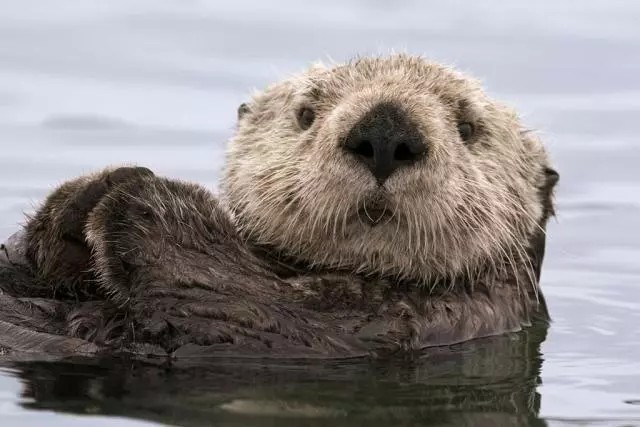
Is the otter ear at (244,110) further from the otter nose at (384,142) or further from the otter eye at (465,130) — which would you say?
the otter nose at (384,142)

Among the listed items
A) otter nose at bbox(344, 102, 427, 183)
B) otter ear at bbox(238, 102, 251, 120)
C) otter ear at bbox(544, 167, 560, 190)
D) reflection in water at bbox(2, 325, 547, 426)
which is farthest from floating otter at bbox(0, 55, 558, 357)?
otter ear at bbox(238, 102, 251, 120)

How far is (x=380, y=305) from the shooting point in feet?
24.4

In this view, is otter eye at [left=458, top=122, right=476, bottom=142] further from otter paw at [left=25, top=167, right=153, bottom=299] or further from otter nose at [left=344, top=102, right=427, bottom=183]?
otter paw at [left=25, top=167, right=153, bottom=299]

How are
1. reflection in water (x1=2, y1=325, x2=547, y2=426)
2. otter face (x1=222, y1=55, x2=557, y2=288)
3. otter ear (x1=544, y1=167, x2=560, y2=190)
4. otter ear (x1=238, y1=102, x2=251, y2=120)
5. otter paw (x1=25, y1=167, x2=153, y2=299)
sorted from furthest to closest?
otter ear (x1=238, y1=102, x2=251, y2=120) < otter ear (x1=544, y1=167, x2=560, y2=190) < otter paw (x1=25, y1=167, x2=153, y2=299) < otter face (x1=222, y1=55, x2=557, y2=288) < reflection in water (x1=2, y1=325, x2=547, y2=426)

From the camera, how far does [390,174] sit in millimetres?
6852

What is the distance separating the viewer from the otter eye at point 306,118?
26.0 feet

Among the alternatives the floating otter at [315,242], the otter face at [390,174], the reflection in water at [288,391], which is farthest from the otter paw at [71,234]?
the otter face at [390,174]

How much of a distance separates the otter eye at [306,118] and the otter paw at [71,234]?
0.92m

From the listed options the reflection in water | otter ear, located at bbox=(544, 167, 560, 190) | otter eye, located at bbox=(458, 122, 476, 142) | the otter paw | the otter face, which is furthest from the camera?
otter ear, located at bbox=(544, 167, 560, 190)

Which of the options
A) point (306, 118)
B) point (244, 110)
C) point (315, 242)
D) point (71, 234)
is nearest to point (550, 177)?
point (306, 118)

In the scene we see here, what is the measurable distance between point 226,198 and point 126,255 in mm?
1197

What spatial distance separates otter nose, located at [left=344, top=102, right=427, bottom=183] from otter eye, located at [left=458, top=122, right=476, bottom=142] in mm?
929

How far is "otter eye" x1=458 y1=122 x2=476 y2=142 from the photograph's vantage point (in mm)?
7836

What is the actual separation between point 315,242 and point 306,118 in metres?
0.80
